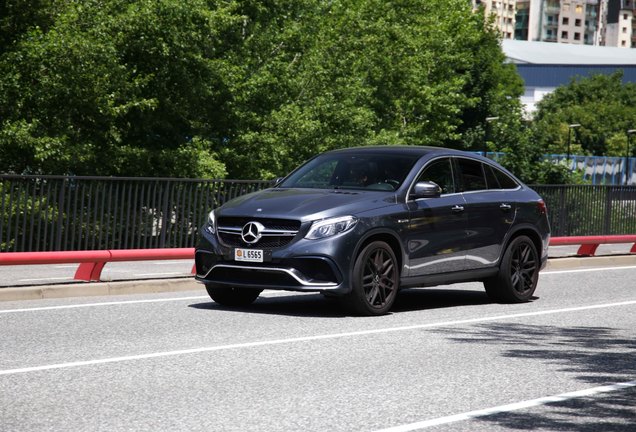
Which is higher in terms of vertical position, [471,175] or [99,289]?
[471,175]

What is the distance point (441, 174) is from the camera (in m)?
13.2

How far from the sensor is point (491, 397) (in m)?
7.45

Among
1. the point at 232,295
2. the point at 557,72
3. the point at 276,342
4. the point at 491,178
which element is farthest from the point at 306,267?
the point at 557,72

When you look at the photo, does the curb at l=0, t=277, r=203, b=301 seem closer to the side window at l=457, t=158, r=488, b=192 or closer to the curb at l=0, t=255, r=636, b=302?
the curb at l=0, t=255, r=636, b=302

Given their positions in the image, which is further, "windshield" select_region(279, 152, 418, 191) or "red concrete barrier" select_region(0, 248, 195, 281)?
"red concrete barrier" select_region(0, 248, 195, 281)

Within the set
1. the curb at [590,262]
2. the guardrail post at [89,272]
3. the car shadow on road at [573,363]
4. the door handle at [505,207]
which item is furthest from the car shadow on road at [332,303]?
the curb at [590,262]

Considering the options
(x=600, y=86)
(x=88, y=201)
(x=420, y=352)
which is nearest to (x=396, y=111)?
(x=88, y=201)

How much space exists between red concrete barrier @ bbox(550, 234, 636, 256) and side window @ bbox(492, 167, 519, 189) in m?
7.75

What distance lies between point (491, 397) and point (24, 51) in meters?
22.0

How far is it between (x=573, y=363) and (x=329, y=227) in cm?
312

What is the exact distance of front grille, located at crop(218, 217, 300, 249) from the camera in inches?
452

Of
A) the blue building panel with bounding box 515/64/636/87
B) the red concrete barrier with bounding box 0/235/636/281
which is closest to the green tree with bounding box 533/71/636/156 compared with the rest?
the blue building panel with bounding box 515/64/636/87

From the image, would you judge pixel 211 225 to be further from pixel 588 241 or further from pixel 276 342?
pixel 588 241

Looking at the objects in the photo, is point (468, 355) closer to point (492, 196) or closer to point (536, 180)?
point (492, 196)
